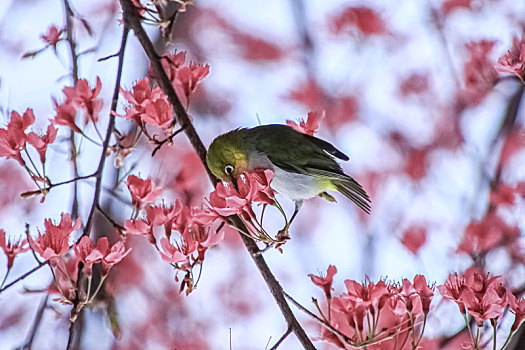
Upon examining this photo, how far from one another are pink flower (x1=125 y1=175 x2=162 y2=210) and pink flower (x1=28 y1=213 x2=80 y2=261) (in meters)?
0.23

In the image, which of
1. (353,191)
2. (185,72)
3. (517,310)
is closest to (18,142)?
(185,72)

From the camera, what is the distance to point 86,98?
213 centimetres

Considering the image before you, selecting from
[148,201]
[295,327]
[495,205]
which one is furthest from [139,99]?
[495,205]

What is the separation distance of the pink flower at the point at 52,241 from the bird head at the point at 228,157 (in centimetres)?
60

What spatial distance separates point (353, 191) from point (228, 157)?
2.03 feet

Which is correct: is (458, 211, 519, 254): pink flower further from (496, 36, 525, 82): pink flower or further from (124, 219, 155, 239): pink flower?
(124, 219, 155, 239): pink flower

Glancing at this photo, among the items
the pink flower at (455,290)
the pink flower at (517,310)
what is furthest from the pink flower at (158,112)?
the pink flower at (517,310)

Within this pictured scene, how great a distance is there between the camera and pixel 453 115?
5035mm

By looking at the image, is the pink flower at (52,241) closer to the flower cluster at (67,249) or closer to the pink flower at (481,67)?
the flower cluster at (67,249)

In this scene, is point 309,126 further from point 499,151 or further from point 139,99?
point 499,151

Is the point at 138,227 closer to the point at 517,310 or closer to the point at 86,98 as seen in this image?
the point at 86,98

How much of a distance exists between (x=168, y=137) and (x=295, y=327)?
73 centimetres

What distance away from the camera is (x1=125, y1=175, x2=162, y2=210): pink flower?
1963mm

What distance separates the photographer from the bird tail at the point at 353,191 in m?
2.51
